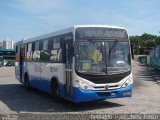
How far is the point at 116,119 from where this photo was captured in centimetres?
1011

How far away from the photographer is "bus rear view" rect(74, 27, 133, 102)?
1258cm

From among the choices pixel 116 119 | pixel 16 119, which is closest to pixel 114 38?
pixel 116 119

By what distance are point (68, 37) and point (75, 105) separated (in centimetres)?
261

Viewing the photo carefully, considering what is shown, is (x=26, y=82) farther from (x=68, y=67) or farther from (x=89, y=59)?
(x=89, y=59)

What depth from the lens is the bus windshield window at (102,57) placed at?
12664 mm

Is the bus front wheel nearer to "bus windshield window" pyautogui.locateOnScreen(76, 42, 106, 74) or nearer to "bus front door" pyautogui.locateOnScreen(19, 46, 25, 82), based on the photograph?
"bus windshield window" pyautogui.locateOnScreen(76, 42, 106, 74)

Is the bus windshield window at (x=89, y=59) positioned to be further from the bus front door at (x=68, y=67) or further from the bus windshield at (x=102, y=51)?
the bus front door at (x=68, y=67)

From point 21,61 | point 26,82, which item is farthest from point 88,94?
point 21,61

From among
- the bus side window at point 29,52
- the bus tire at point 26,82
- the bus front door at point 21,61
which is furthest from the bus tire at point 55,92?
the bus front door at point 21,61

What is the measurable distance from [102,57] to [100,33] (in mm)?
867

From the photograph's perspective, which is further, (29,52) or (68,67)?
(29,52)

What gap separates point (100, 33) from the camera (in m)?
13.2

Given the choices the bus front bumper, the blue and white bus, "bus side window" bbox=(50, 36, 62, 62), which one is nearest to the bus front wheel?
the blue and white bus

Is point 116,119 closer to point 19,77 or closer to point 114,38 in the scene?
point 114,38
